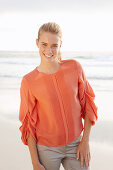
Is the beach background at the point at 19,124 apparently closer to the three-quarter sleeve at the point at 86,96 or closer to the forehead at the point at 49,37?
the three-quarter sleeve at the point at 86,96

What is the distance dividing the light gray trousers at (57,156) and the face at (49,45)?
0.50m

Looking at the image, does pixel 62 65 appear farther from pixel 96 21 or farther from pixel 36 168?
pixel 96 21

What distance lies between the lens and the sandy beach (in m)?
2.59

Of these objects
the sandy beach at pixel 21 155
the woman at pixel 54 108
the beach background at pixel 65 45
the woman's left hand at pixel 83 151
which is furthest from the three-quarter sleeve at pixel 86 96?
the beach background at pixel 65 45

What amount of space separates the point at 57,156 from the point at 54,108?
0.27 metres

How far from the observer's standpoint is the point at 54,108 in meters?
1.48

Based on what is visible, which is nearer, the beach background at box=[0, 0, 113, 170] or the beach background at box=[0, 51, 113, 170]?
the beach background at box=[0, 51, 113, 170]

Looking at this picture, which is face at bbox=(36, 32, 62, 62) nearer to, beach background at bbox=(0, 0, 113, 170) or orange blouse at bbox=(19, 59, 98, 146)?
orange blouse at bbox=(19, 59, 98, 146)

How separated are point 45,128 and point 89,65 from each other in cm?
773

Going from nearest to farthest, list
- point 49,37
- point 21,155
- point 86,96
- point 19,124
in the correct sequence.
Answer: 1. point 49,37
2. point 86,96
3. point 21,155
4. point 19,124

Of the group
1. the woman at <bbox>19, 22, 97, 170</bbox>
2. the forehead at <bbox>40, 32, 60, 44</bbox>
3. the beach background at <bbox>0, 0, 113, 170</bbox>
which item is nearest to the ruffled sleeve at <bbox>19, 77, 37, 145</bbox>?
the woman at <bbox>19, 22, 97, 170</bbox>

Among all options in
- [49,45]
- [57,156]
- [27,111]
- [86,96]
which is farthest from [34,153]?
[49,45]

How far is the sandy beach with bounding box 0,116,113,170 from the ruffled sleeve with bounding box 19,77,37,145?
3.62ft

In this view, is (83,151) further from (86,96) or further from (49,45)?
(49,45)
